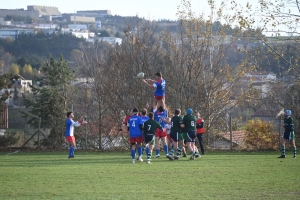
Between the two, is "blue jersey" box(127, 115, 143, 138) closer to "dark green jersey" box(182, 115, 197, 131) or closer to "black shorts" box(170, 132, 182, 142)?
"black shorts" box(170, 132, 182, 142)

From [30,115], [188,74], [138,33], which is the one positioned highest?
[138,33]

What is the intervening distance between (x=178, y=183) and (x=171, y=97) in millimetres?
22896

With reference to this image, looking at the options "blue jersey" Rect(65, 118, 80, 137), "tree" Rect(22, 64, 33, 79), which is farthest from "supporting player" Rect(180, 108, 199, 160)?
"tree" Rect(22, 64, 33, 79)

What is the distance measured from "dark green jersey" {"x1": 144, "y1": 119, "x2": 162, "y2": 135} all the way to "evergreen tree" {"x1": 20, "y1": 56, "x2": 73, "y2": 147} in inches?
665

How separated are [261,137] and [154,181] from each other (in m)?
19.2

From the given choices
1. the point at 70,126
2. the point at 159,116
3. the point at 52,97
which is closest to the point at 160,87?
the point at 159,116

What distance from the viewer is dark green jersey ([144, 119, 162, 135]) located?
24.8 metres

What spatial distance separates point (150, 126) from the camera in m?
24.8

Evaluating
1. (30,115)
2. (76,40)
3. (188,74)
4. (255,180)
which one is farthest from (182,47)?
(76,40)

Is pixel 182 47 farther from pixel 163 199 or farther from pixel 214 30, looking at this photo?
pixel 163 199

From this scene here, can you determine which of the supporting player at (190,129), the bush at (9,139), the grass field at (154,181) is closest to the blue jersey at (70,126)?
the grass field at (154,181)

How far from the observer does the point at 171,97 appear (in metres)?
40.3

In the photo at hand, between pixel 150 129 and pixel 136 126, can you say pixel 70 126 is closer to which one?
pixel 136 126

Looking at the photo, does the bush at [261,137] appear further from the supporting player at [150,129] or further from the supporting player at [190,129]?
the supporting player at [150,129]
